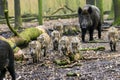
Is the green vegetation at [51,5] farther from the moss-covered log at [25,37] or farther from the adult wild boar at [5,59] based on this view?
the adult wild boar at [5,59]

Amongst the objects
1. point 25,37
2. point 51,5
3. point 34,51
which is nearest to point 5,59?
point 34,51

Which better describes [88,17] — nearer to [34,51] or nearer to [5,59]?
[34,51]

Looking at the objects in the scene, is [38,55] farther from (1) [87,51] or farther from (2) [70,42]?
(1) [87,51]

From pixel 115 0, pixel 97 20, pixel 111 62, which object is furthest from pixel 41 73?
pixel 115 0

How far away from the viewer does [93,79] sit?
26.8 feet

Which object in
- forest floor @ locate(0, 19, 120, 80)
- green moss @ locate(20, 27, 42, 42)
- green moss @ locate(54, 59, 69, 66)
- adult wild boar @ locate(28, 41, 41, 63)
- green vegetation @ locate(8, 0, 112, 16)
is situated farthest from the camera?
green vegetation @ locate(8, 0, 112, 16)

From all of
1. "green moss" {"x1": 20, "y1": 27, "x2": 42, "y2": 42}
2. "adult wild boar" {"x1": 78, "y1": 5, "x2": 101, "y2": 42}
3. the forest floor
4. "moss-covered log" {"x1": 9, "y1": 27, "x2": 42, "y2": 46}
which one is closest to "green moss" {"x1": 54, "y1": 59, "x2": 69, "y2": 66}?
the forest floor

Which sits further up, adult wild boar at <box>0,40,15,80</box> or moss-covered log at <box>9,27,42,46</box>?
adult wild boar at <box>0,40,15,80</box>

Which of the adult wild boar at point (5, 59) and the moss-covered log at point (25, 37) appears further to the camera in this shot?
the moss-covered log at point (25, 37)

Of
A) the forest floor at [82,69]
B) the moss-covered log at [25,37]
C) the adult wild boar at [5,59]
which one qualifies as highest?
the adult wild boar at [5,59]

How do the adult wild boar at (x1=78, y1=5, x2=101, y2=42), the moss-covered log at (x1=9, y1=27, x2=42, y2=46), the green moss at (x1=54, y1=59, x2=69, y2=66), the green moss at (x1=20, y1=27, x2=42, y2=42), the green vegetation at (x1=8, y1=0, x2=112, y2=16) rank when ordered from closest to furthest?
the green moss at (x1=54, y1=59, x2=69, y2=66) → the moss-covered log at (x1=9, y1=27, x2=42, y2=46) → the green moss at (x1=20, y1=27, x2=42, y2=42) → the adult wild boar at (x1=78, y1=5, x2=101, y2=42) → the green vegetation at (x1=8, y1=0, x2=112, y2=16)

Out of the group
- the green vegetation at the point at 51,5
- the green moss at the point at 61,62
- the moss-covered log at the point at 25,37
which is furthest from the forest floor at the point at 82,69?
the green vegetation at the point at 51,5

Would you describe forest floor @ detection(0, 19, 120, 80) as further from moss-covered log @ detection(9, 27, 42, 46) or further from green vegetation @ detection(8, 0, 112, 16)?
green vegetation @ detection(8, 0, 112, 16)

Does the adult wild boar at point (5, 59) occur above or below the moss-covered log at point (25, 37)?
above
